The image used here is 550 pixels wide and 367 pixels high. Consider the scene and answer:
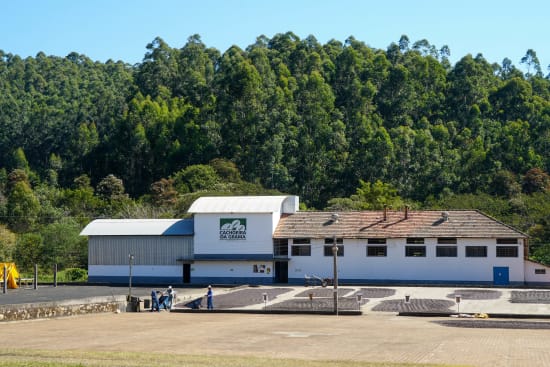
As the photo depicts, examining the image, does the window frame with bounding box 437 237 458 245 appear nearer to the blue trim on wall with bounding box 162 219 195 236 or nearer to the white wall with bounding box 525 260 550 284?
the white wall with bounding box 525 260 550 284

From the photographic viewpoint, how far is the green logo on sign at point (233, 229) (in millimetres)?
63938

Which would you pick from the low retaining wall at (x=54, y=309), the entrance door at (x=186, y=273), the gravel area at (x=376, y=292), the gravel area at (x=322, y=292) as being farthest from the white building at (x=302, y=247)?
the low retaining wall at (x=54, y=309)

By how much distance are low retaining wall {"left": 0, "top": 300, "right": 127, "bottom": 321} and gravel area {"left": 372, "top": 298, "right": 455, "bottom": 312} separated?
14.4 metres

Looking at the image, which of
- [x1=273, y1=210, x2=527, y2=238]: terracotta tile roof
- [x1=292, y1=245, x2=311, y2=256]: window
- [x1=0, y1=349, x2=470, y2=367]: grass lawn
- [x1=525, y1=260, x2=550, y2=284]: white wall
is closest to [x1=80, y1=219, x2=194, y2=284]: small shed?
[x1=273, y1=210, x2=527, y2=238]: terracotta tile roof

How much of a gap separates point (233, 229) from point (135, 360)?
4165 centimetres

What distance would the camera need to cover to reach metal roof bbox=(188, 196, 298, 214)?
6419 cm

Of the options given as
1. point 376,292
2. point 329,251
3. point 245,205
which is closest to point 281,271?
point 329,251

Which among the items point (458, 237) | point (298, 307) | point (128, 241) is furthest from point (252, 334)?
point (128, 241)

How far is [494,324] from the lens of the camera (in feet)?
120

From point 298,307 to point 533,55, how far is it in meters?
125

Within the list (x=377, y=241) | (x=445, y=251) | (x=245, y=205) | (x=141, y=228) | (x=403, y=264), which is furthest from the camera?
(x=141, y=228)

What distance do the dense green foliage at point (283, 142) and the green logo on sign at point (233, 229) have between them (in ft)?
67.1

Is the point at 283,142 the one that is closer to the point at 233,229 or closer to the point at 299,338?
the point at 233,229

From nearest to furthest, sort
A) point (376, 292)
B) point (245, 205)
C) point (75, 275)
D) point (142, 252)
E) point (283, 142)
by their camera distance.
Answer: point (376, 292) < point (245, 205) < point (142, 252) < point (75, 275) < point (283, 142)
